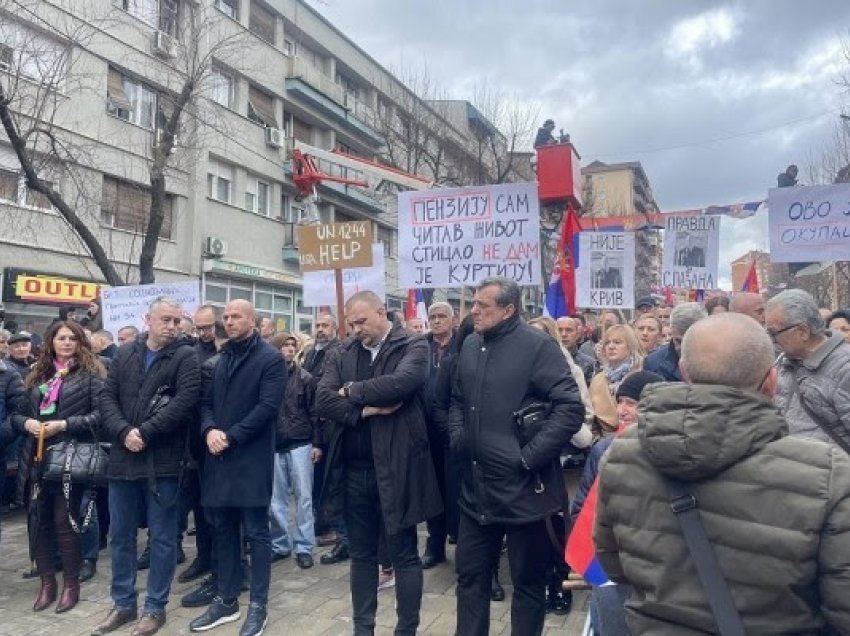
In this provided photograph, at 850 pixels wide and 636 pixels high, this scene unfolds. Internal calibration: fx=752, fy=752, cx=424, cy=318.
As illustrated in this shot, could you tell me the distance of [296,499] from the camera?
239 inches

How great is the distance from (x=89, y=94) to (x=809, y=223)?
691 inches

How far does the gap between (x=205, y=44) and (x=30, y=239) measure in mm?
8464

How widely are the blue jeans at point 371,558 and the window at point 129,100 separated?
18530mm

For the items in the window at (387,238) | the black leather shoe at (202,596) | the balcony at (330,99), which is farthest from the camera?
the window at (387,238)

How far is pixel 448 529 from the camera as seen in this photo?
19.7 feet

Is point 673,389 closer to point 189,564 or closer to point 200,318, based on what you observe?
point 200,318

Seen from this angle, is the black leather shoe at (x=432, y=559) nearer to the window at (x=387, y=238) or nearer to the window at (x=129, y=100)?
the window at (x=129, y=100)

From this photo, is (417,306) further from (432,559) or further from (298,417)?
(432,559)

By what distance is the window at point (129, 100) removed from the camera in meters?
19.9

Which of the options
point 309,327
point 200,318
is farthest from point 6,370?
point 309,327

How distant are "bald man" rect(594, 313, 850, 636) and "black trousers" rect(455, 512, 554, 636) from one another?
5.47 ft

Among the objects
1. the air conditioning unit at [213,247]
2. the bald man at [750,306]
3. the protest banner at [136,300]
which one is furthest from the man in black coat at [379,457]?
the air conditioning unit at [213,247]

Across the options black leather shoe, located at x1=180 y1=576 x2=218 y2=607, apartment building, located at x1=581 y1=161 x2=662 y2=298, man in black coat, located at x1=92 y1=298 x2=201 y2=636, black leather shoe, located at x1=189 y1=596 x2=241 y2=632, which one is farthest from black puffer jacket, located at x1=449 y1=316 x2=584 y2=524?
apartment building, located at x1=581 y1=161 x2=662 y2=298

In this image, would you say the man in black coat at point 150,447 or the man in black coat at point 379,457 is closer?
the man in black coat at point 379,457
